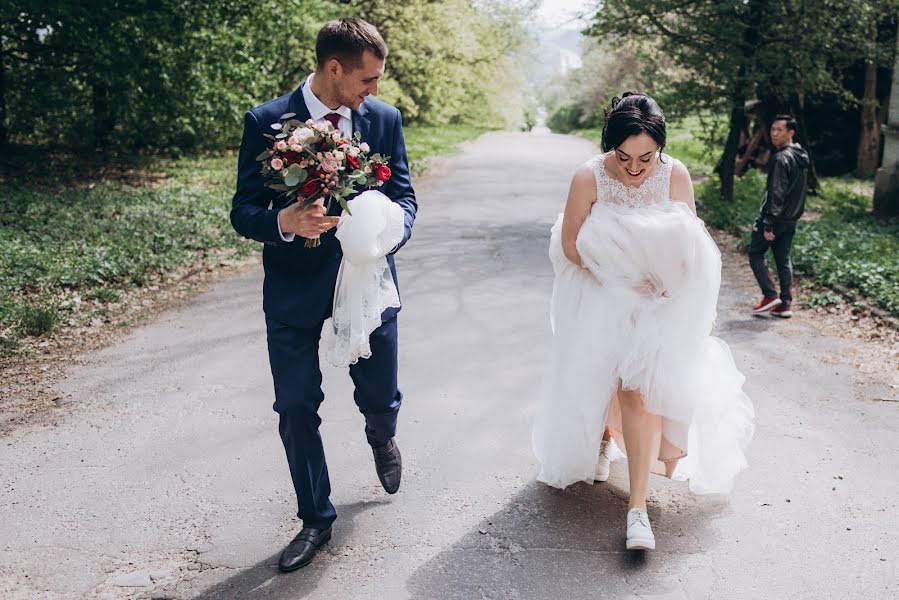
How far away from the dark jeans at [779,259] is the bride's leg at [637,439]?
4.80m

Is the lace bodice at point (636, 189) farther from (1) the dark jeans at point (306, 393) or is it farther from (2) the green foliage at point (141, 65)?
(2) the green foliage at point (141, 65)

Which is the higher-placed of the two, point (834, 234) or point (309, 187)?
point (309, 187)

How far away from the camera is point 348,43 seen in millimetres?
3322

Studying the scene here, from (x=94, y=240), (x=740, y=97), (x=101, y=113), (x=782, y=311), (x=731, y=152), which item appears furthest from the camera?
(x=101, y=113)

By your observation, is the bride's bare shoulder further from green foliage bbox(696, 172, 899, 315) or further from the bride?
green foliage bbox(696, 172, 899, 315)

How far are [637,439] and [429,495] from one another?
1.18 m

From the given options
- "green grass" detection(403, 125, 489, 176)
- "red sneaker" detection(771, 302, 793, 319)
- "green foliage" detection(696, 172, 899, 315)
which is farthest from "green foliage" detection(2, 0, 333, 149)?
"red sneaker" detection(771, 302, 793, 319)

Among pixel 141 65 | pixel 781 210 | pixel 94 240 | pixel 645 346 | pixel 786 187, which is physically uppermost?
pixel 141 65

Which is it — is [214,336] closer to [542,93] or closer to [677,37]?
[677,37]

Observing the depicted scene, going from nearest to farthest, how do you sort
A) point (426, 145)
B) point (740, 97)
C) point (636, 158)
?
point (636, 158)
point (740, 97)
point (426, 145)

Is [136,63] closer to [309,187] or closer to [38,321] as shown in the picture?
[38,321]

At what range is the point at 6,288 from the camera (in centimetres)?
808

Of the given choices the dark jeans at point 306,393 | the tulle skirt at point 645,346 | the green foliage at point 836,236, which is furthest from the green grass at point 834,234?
the dark jeans at point 306,393

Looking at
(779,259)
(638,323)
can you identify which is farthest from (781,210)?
(638,323)
